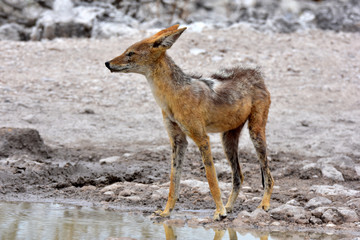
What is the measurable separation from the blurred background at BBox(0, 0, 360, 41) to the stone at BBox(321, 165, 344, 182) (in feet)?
30.6

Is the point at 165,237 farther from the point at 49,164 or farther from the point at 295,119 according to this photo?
the point at 295,119

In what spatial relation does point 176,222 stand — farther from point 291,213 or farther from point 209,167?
point 291,213

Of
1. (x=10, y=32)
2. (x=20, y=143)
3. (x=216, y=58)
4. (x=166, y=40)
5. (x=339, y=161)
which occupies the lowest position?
(x=10, y=32)

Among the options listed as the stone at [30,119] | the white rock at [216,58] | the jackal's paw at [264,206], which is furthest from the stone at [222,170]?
the white rock at [216,58]

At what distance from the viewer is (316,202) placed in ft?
23.3

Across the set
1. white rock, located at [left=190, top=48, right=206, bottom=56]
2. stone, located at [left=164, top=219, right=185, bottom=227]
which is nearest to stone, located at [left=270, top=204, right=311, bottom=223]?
stone, located at [left=164, top=219, right=185, bottom=227]

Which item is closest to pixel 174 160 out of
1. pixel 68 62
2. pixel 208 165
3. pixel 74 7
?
pixel 208 165

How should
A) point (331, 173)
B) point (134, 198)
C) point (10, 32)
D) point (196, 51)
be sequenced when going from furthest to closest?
point (10, 32) → point (196, 51) → point (331, 173) → point (134, 198)

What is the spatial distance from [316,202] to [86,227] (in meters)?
2.96

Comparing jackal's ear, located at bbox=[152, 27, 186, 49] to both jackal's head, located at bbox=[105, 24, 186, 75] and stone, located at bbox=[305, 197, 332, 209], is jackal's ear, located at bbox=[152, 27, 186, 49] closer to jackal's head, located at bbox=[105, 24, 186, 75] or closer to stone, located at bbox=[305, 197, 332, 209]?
jackal's head, located at bbox=[105, 24, 186, 75]

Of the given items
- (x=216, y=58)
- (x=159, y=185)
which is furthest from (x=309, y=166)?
(x=216, y=58)

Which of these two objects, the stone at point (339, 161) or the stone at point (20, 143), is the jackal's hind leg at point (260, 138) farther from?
the stone at point (20, 143)

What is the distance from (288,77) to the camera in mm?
15484

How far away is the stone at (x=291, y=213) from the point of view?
21.7 ft
